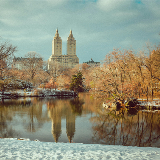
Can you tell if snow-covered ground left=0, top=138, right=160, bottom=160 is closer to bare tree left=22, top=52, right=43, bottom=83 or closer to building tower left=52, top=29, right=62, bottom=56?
bare tree left=22, top=52, right=43, bottom=83

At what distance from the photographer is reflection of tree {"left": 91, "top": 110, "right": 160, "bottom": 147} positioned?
8461 mm

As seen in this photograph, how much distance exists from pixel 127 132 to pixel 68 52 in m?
139

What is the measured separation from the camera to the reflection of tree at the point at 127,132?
333 inches

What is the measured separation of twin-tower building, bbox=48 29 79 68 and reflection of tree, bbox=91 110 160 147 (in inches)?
4718

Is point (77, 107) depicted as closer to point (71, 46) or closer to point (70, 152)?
point (70, 152)

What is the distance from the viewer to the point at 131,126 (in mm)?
11305

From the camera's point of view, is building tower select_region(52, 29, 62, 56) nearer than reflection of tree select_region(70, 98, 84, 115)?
No

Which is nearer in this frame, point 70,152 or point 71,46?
point 70,152

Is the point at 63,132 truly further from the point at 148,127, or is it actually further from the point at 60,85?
the point at 60,85

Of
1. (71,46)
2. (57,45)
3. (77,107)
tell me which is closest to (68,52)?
(71,46)

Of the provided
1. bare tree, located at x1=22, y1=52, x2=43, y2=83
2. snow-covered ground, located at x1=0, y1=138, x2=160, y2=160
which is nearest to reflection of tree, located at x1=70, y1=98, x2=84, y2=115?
snow-covered ground, located at x1=0, y1=138, x2=160, y2=160

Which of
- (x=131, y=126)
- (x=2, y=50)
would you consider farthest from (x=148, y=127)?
(x=2, y=50)

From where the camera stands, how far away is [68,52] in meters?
146

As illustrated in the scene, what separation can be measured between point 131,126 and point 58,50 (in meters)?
135
